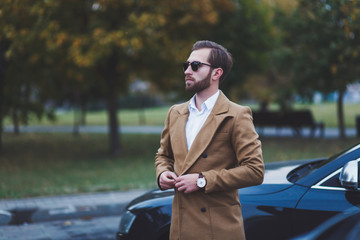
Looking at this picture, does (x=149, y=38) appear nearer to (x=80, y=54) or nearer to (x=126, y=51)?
(x=126, y=51)

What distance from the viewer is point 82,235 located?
569 centimetres

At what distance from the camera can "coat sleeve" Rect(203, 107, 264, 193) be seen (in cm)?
226

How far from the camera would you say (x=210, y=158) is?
2357mm

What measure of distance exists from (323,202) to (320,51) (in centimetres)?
1332

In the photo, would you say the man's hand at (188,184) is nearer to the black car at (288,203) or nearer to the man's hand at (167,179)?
the man's hand at (167,179)

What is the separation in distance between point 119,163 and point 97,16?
465 cm

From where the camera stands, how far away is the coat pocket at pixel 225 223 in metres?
2.34

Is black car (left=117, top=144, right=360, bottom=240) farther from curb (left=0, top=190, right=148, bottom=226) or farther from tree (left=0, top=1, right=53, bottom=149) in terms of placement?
tree (left=0, top=1, right=53, bottom=149)

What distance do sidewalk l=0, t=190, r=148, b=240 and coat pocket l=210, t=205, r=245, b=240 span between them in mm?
3612

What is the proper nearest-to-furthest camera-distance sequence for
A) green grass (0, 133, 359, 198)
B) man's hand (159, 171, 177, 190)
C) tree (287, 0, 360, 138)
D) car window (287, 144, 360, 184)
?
man's hand (159, 171, 177, 190) → car window (287, 144, 360, 184) → green grass (0, 133, 359, 198) → tree (287, 0, 360, 138)

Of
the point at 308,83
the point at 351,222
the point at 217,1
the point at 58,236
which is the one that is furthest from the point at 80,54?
the point at 351,222

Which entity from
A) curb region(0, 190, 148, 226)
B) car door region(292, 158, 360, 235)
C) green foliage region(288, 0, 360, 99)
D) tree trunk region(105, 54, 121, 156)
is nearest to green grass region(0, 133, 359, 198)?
tree trunk region(105, 54, 121, 156)

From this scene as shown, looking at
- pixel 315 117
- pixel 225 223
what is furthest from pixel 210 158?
pixel 315 117

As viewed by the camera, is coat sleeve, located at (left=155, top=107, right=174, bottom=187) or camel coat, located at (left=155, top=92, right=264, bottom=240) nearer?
camel coat, located at (left=155, top=92, right=264, bottom=240)
